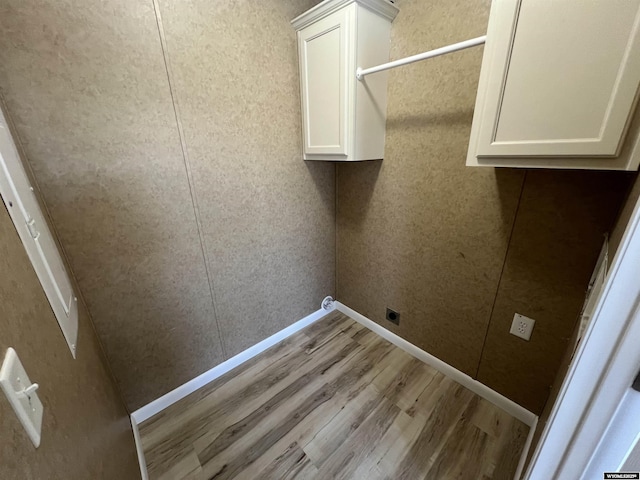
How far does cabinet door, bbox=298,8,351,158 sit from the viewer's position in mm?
1273

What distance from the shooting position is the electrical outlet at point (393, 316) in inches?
72.3

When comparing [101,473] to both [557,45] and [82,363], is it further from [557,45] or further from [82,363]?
[557,45]

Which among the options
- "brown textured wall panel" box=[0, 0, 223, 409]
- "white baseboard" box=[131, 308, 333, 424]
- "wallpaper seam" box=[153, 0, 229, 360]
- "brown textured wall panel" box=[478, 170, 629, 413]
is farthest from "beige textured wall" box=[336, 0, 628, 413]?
"brown textured wall panel" box=[0, 0, 223, 409]

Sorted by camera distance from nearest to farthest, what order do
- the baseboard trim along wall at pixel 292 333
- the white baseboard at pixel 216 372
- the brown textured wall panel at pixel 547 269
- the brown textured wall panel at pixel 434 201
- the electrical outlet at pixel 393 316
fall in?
the brown textured wall panel at pixel 547 269 < the brown textured wall panel at pixel 434 201 < the baseboard trim along wall at pixel 292 333 < the white baseboard at pixel 216 372 < the electrical outlet at pixel 393 316

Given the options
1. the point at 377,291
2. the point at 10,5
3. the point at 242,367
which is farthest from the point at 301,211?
the point at 10,5

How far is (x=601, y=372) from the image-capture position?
441mm

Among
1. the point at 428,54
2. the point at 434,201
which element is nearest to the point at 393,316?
the point at 434,201

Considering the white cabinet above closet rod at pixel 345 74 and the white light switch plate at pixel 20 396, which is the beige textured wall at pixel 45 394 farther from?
the white cabinet above closet rod at pixel 345 74

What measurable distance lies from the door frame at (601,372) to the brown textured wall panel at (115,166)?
1498 mm

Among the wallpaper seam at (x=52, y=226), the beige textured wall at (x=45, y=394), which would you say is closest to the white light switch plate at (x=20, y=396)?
the beige textured wall at (x=45, y=394)

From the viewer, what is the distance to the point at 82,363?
79 cm

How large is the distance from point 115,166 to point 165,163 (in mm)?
192

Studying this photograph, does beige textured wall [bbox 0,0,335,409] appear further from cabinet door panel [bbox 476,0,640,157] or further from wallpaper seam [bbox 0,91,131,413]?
cabinet door panel [bbox 476,0,640,157]

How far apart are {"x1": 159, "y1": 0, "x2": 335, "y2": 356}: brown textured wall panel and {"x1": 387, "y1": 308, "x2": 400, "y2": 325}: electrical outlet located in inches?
26.5
